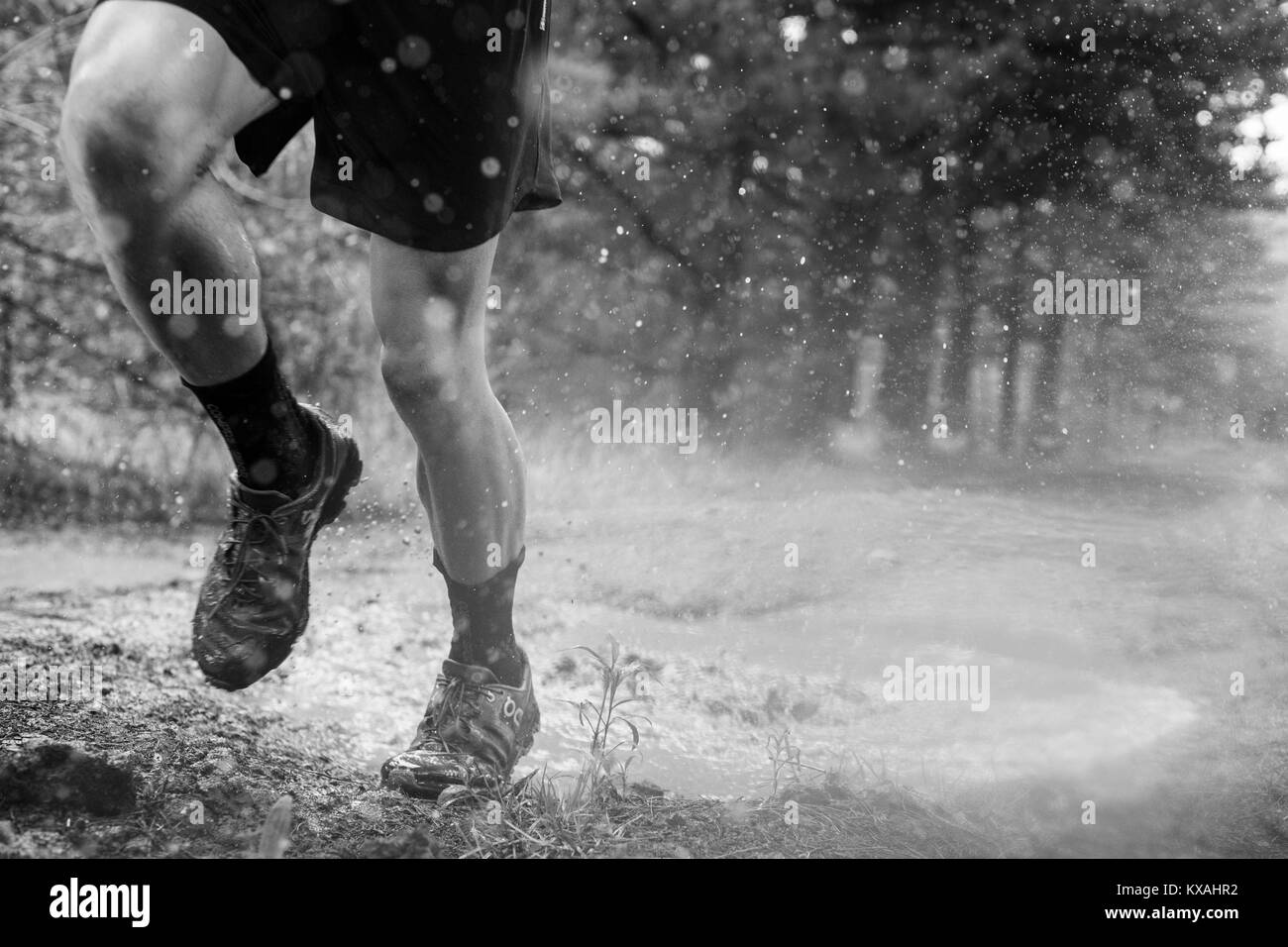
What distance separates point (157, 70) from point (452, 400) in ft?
2.06

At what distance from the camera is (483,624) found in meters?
1.71

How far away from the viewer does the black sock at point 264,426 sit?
143cm

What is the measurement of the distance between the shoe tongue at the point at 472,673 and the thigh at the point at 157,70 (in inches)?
36.8

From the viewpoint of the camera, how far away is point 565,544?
2348mm

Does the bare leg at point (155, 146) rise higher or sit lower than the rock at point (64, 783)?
higher

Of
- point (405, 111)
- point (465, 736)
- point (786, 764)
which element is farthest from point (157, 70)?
point (786, 764)

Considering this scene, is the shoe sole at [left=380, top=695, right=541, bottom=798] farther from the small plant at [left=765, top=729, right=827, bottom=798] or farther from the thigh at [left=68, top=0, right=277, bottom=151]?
the thigh at [left=68, top=0, right=277, bottom=151]

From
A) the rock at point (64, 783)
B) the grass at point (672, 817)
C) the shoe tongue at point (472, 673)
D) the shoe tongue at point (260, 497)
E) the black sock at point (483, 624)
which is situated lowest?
the grass at point (672, 817)

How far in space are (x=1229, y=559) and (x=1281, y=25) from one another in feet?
5.02

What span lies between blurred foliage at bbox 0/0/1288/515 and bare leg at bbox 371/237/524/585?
2.98ft

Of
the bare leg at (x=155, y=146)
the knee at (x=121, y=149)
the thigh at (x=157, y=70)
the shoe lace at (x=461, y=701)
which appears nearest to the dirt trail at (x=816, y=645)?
the shoe lace at (x=461, y=701)

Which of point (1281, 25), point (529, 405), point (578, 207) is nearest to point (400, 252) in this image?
point (529, 405)

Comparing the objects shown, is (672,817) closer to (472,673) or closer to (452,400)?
(472,673)

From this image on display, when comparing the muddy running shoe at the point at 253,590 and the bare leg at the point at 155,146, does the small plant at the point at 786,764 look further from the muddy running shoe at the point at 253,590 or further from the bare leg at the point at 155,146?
the bare leg at the point at 155,146
